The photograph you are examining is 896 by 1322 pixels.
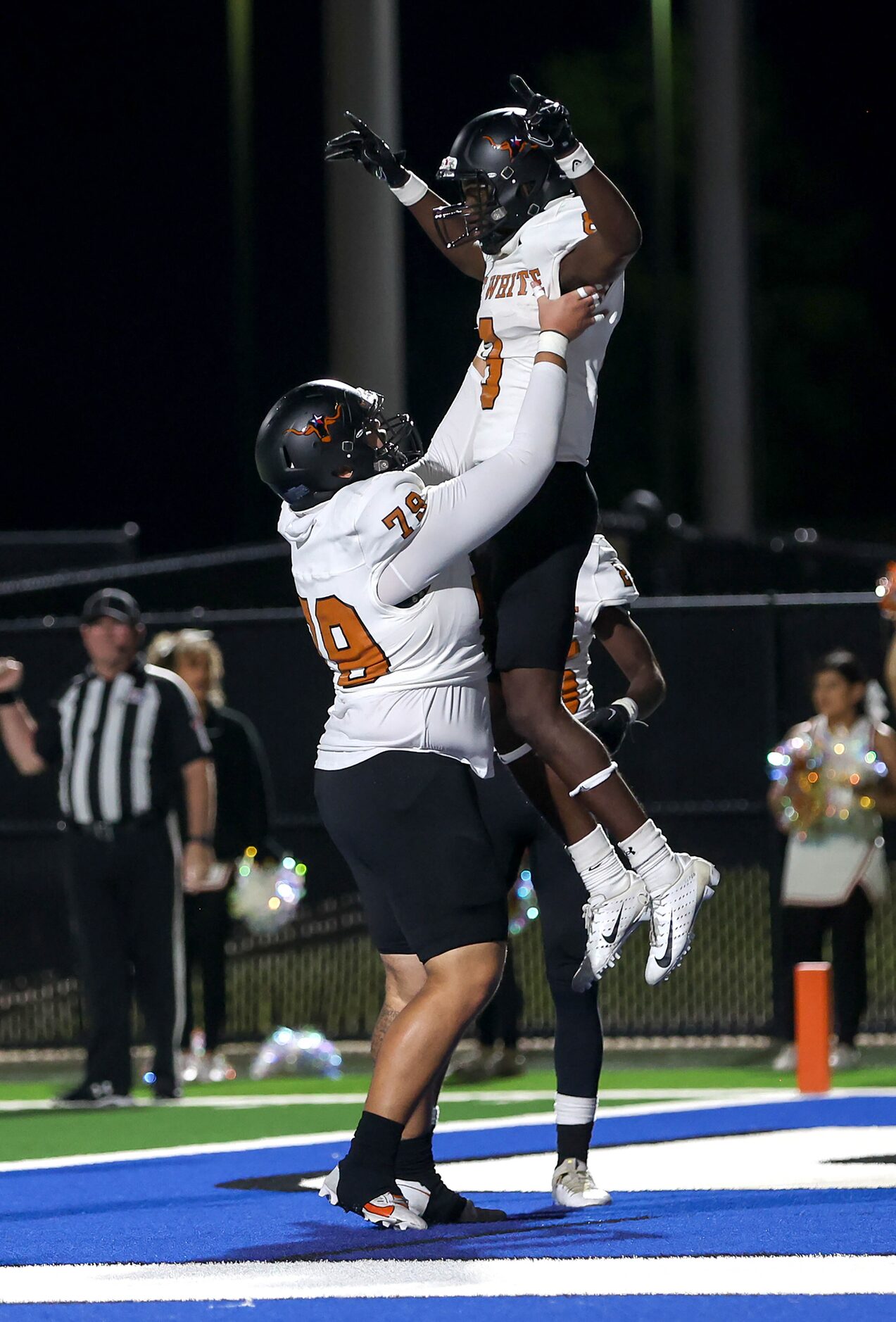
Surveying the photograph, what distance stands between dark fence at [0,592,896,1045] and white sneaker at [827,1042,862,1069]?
39.3 inches

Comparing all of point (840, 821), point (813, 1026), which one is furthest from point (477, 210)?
point (840, 821)

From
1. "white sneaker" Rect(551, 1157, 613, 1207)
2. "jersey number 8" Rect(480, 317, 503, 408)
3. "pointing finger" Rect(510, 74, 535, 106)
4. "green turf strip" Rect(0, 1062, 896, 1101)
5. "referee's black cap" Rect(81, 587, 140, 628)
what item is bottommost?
"green turf strip" Rect(0, 1062, 896, 1101)

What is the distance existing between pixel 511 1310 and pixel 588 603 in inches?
99.6

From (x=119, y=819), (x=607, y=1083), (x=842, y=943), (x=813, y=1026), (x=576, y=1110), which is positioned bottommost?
(x=607, y=1083)

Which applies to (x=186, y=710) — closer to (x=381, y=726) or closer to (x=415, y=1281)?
(x=381, y=726)

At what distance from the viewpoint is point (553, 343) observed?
21.2 feet

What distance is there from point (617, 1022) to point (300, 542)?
7046mm

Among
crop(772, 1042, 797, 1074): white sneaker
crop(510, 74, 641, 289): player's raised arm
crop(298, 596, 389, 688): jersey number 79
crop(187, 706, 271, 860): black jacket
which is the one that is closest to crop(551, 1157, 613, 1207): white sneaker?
crop(298, 596, 389, 688): jersey number 79

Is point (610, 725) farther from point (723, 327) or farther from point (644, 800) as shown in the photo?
point (723, 327)

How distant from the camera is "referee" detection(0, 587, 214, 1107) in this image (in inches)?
438

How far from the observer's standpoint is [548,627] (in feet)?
22.0

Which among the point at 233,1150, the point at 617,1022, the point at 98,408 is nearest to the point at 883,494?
the point at 98,408

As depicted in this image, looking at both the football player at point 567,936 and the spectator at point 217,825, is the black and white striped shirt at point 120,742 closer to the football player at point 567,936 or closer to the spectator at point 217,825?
the spectator at point 217,825

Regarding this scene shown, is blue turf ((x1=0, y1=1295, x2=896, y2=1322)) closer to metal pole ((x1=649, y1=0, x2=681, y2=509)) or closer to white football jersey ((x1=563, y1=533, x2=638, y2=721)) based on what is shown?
white football jersey ((x1=563, y1=533, x2=638, y2=721))
